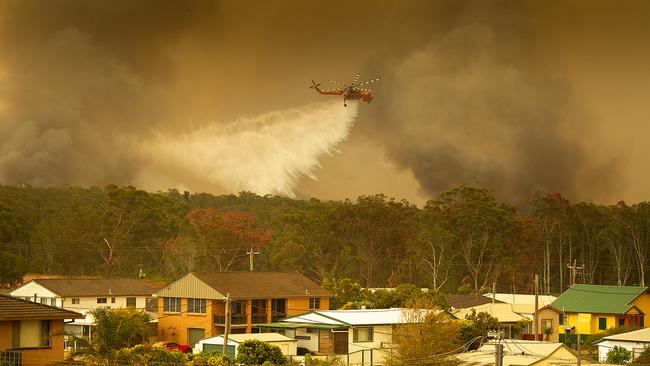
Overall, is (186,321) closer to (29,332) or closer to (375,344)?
(375,344)

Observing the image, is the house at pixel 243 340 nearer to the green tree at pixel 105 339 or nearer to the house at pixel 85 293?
the green tree at pixel 105 339

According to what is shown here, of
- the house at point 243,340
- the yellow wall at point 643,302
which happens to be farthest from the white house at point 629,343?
the yellow wall at point 643,302

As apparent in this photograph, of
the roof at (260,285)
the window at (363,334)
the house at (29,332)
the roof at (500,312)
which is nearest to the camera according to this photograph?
the house at (29,332)

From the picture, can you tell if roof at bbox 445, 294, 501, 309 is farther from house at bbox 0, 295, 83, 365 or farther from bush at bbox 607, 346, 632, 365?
house at bbox 0, 295, 83, 365

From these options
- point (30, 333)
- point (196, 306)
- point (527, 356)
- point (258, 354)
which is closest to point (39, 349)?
point (30, 333)

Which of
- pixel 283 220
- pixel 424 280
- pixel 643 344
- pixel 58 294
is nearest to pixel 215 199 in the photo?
pixel 283 220

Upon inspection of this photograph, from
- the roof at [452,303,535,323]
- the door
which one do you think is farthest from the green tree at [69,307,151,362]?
the roof at [452,303,535,323]
